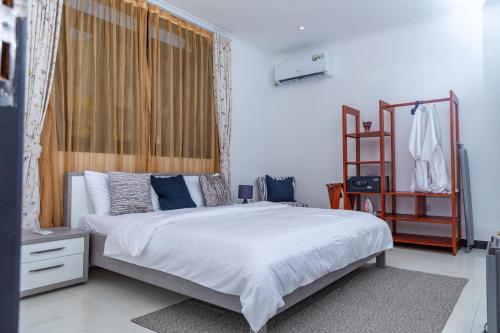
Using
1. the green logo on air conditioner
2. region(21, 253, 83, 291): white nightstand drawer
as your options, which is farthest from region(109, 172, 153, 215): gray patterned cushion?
the green logo on air conditioner

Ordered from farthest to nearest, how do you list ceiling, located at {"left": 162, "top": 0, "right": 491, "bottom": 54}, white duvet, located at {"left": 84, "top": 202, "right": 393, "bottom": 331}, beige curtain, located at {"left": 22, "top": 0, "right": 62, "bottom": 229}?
ceiling, located at {"left": 162, "top": 0, "right": 491, "bottom": 54} < beige curtain, located at {"left": 22, "top": 0, "right": 62, "bottom": 229} < white duvet, located at {"left": 84, "top": 202, "right": 393, "bottom": 331}

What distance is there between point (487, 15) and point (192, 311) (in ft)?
15.4

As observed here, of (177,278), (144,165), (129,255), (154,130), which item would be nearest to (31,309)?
(129,255)

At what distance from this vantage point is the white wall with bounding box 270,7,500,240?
13.8ft

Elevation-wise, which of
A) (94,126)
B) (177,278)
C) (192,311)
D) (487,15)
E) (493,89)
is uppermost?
(487,15)

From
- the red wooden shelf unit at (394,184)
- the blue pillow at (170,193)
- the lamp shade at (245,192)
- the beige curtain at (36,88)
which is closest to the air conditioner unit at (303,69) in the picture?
the red wooden shelf unit at (394,184)

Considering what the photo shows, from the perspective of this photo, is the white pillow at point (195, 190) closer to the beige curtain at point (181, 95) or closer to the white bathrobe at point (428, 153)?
the beige curtain at point (181, 95)

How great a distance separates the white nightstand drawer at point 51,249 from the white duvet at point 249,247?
0.71 feet

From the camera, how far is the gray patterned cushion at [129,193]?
3.21 metres

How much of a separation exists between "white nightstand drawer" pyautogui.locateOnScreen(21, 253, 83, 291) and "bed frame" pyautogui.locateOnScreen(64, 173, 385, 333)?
166 millimetres

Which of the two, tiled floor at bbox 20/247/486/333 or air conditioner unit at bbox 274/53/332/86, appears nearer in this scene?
tiled floor at bbox 20/247/486/333

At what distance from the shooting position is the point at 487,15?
4.21 m

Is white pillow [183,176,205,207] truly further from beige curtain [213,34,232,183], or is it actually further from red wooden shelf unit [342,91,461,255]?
red wooden shelf unit [342,91,461,255]

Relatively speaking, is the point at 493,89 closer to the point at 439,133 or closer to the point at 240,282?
the point at 439,133
